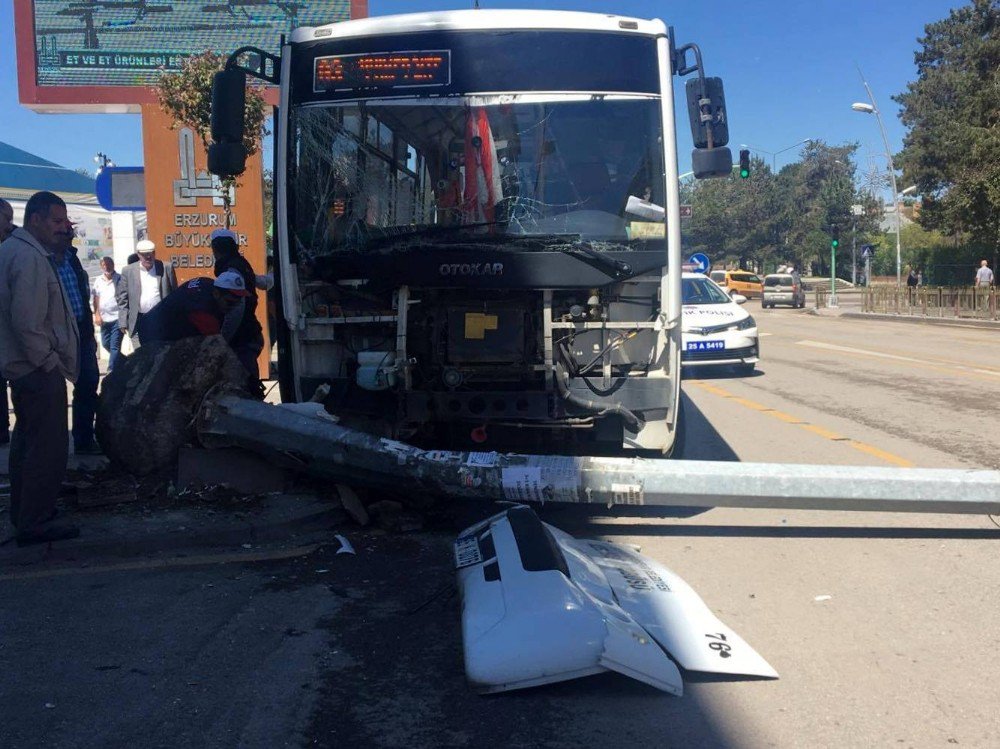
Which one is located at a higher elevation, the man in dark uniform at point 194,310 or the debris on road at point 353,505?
the man in dark uniform at point 194,310

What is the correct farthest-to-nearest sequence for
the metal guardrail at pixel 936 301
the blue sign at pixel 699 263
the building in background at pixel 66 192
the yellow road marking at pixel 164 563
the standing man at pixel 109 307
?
the building in background at pixel 66 192
the metal guardrail at pixel 936 301
the blue sign at pixel 699 263
the standing man at pixel 109 307
the yellow road marking at pixel 164 563

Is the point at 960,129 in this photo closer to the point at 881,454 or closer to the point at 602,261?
the point at 881,454

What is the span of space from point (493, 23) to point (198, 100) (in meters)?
9.57

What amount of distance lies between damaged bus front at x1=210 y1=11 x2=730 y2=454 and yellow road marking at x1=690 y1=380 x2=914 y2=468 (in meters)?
2.89

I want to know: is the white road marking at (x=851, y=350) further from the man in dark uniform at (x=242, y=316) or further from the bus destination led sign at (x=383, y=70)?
the bus destination led sign at (x=383, y=70)

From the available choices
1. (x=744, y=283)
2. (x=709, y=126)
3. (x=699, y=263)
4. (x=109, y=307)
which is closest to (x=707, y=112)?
(x=709, y=126)

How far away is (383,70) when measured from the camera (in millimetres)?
6871

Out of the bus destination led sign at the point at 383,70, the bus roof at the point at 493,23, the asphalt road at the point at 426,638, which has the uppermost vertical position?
the bus roof at the point at 493,23

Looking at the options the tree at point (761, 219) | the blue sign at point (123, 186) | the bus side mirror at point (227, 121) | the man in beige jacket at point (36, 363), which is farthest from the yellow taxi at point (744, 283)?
the man in beige jacket at point (36, 363)

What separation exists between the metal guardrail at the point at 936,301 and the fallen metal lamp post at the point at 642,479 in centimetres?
2761

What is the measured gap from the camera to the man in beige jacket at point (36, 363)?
5.56m

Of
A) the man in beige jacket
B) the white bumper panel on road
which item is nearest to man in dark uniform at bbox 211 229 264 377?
the man in beige jacket

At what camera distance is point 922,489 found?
594cm

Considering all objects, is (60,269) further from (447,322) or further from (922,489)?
(922,489)
